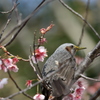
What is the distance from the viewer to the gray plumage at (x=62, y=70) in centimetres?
288

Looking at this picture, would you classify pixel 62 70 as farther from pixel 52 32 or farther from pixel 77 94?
pixel 52 32

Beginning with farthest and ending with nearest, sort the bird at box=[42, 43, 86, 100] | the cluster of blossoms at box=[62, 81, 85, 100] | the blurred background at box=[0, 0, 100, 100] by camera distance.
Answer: the blurred background at box=[0, 0, 100, 100]
the bird at box=[42, 43, 86, 100]
the cluster of blossoms at box=[62, 81, 85, 100]

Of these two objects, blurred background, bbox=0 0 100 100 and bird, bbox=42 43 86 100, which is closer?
bird, bbox=42 43 86 100

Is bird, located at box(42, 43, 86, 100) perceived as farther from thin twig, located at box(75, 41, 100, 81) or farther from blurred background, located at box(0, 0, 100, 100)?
blurred background, located at box(0, 0, 100, 100)

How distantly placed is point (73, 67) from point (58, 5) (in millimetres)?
5066

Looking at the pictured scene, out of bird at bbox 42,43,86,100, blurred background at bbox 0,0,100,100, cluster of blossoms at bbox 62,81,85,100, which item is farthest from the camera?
blurred background at bbox 0,0,100,100

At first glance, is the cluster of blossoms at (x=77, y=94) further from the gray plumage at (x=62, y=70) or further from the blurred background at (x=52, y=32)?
the blurred background at (x=52, y=32)

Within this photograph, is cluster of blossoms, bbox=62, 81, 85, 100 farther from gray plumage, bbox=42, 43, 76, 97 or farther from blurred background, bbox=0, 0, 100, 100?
blurred background, bbox=0, 0, 100, 100

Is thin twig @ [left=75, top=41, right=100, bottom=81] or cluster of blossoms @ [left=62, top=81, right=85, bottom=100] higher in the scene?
thin twig @ [left=75, top=41, right=100, bottom=81]

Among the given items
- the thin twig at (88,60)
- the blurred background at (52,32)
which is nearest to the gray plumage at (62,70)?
the thin twig at (88,60)

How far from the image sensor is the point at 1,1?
7984mm

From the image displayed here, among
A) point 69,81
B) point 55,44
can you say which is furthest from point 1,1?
point 69,81

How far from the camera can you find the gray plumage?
2.88 metres

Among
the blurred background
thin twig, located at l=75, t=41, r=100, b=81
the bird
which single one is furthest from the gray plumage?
the blurred background
